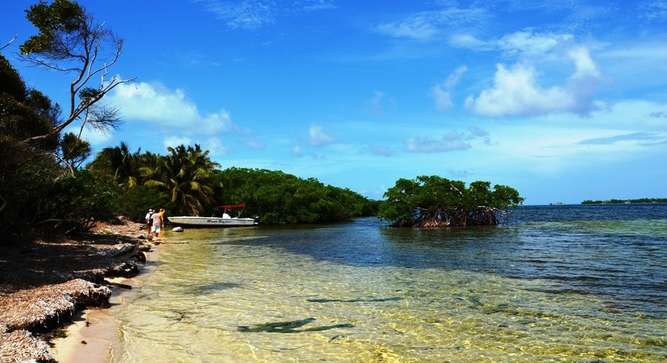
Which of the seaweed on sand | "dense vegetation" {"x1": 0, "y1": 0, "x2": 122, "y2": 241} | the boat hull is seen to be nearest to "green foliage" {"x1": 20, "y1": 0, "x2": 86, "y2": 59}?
"dense vegetation" {"x1": 0, "y1": 0, "x2": 122, "y2": 241}

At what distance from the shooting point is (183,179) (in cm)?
6156

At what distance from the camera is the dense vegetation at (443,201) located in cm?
5022

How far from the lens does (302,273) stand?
706 inches

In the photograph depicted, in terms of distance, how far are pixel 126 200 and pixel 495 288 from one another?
48416 mm

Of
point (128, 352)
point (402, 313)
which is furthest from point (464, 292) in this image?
point (128, 352)

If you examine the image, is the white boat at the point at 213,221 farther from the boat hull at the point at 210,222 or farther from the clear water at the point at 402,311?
the clear water at the point at 402,311

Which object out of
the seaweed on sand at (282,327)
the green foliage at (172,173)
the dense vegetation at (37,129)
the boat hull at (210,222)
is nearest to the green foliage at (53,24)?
the dense vegetation at (37,129)

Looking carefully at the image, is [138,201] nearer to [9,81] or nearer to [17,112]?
[9,81]

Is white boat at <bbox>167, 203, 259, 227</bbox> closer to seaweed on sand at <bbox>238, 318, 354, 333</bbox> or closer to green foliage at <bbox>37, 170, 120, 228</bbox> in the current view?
green foliage at <bbox>37, 170, 120, 228</bbox>

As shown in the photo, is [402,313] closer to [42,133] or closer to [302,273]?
[302,273]

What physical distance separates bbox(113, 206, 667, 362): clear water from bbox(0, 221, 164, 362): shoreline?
1.70 feet

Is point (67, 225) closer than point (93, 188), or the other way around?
point (67, 225)

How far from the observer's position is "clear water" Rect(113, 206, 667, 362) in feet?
27.5

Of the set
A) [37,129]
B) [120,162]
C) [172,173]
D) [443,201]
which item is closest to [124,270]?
[37,129]
